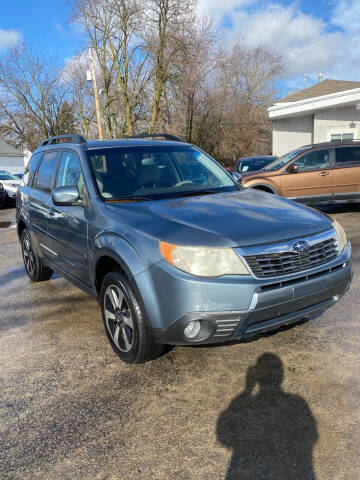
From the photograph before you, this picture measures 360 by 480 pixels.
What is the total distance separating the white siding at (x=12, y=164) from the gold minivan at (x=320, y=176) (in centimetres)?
4613

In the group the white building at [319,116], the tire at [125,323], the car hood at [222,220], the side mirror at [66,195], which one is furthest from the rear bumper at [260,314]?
the white building at [319,116]

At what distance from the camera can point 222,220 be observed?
2.98m

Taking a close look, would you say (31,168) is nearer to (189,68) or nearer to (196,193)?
(196,193)

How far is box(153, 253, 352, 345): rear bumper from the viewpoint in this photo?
264 centimetres

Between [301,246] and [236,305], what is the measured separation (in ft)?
2.15

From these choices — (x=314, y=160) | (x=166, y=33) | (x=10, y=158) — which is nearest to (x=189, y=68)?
(x=166, y=33)

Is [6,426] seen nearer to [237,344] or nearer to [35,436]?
[35,436]

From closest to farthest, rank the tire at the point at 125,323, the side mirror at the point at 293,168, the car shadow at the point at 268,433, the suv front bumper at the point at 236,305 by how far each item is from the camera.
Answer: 1. the car shadow at the point at 268,433
2. the suv front bumper at the point at 236,305
3. the tire at the point at 125,323
4. the side mirror at the point at 293,168

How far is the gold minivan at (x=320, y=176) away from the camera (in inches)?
389

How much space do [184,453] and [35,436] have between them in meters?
0.91

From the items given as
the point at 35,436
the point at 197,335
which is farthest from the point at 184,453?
the point at 35,436

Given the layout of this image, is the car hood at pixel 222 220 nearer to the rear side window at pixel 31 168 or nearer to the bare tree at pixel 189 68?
the rear side window at pixel 31 168

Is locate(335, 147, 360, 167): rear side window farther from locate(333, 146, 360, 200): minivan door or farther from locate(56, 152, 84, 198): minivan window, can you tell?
locate(56, 152, 84, 198): minivan window

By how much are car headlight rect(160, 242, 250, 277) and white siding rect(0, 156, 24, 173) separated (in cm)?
5171
